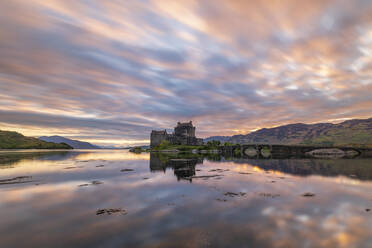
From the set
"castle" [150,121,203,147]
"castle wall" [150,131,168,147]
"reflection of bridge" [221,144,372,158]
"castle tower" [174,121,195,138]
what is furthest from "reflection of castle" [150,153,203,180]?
"castle tower" [174,121,195,138]

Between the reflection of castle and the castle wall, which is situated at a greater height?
the castle wall

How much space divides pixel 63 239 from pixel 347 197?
26.0 m

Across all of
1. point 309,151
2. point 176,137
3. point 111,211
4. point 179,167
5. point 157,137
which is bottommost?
point 309,151

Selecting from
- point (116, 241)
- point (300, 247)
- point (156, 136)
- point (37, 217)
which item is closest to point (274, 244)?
point (300, 247)

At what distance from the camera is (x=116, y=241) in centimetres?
911

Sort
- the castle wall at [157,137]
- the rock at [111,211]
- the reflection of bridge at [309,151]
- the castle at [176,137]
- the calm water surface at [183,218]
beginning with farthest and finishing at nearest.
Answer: the castle at [176,137] → the castle wall at [157,137] → the reflection of bridge at [309,151] → the rock at [111,211] → the calm water surface at [183,218]

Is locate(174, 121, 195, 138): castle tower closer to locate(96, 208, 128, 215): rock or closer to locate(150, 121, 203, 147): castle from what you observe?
locate(150, 121, 203, 147): castle

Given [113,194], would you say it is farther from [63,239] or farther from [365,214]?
[365,214]

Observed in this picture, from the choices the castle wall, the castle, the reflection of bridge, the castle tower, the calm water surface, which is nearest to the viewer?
the calm water surface

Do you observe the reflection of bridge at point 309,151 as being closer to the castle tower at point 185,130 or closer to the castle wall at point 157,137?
the castle tower at point 185,130

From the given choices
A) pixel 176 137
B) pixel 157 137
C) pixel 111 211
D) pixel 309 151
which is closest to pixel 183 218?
pixel 111 211

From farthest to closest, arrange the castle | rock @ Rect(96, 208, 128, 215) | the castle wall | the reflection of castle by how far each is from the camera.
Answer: the castle
the castle wall
the reflection of castle
rock @ Rect(96, 208, 128, 215)

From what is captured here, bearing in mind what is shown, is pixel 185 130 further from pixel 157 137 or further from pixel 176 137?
pixel 157 137

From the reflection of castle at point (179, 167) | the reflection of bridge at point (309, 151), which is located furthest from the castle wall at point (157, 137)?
the reflection of castle at point (179, 167)
